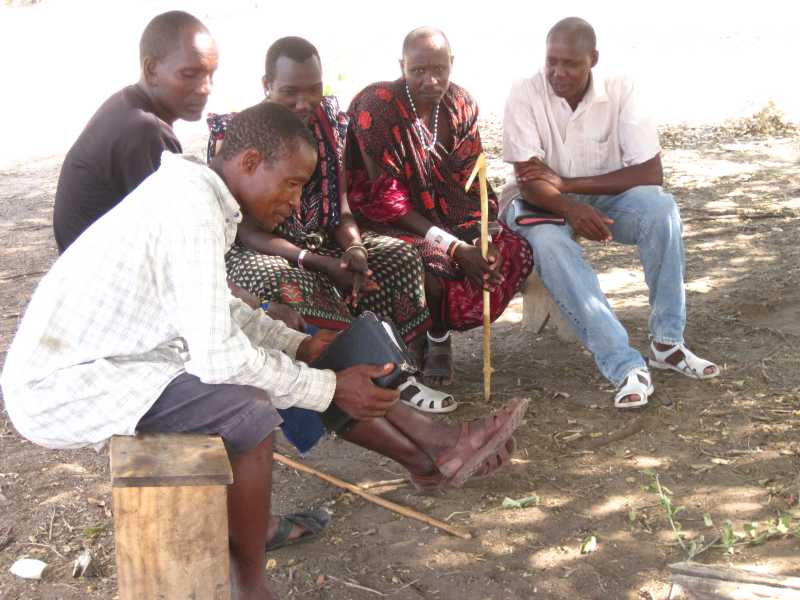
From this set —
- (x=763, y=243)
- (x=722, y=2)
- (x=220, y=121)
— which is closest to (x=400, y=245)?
(x=220, y=121)

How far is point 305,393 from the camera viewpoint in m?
2.50

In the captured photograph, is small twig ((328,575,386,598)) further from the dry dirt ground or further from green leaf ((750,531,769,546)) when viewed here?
green leaf ((750,531,769,546))

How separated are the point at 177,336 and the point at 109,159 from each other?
984 mm

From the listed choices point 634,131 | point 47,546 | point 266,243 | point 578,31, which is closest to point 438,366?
point 266,243

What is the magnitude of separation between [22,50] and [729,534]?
14157 mm

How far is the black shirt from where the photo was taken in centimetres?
313

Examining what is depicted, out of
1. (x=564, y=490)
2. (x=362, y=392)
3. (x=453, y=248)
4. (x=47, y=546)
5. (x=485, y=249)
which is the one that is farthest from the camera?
(x=453, y=248)

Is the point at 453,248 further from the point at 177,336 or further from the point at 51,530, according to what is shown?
the point at 51,530

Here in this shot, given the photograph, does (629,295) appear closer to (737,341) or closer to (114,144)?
(737,341)

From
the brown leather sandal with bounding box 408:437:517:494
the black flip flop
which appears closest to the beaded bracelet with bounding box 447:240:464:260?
the brown leather sandal with bounding box 408:437:517:494

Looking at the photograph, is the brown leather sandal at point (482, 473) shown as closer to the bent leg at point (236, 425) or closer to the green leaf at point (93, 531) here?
the bent leg at point (236, 425)

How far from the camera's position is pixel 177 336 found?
8.00 feet

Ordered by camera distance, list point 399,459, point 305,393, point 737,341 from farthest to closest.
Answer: point 737,341 → point 399,459 → point 305,393

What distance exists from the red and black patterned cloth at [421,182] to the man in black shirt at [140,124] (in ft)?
2.89
